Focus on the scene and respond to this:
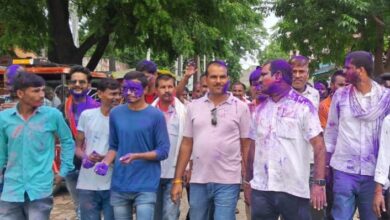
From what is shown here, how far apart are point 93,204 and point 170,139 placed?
0.99m

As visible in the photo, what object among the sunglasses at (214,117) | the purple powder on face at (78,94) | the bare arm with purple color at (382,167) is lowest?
the bare arm with purple color at (382,167)

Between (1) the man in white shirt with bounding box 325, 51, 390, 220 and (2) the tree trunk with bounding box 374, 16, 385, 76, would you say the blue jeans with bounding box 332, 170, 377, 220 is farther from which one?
(2) the tree trunk with bounding box 374, 16, 385, 76

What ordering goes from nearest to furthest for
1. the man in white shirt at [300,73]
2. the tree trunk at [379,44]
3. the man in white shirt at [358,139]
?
the man in white shirt at [358,139], the man in white shirt at [300,73], the tree trunk at [379,44]

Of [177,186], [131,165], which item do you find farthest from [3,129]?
[177,186]

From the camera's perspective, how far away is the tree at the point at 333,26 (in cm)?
1260

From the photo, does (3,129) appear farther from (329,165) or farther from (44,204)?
(329,165)

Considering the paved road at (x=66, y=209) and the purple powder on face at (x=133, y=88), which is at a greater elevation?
the purple powder on face at (x=133, y=88)

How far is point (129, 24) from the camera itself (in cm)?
1438

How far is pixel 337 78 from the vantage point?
21.7 feet

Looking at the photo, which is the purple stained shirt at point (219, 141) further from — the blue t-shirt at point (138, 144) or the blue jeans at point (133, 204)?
the blue jeans at point (133, 204)

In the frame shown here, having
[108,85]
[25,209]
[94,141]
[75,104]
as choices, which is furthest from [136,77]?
[25,209]

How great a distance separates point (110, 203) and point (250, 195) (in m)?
1.29

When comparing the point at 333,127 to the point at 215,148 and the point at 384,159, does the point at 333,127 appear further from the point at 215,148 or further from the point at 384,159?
the point at 215,148

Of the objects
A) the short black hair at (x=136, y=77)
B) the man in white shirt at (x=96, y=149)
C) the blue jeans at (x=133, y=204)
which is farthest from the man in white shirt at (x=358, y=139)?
the man in white shirt at (x=96, y=149)
